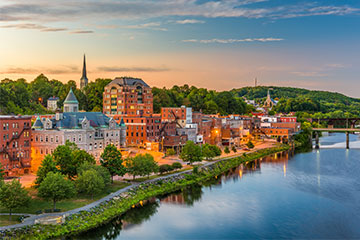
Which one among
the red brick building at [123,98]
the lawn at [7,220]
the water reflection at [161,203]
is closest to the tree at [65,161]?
the water reflection at [161,203]

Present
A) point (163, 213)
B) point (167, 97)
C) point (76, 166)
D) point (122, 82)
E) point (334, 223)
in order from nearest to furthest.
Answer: point (334, 223) < point (163, 213) < point (76, 166) < point (122, 82) < point (167, 97)

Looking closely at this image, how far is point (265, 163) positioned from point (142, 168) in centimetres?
4023

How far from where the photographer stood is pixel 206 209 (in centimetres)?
5072

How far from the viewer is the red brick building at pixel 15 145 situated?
55.8 metres

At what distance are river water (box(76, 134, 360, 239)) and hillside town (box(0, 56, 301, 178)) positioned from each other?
62.5ft

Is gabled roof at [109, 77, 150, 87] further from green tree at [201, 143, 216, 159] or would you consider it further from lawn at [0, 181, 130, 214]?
lawn at [0, 181, 130, 214]

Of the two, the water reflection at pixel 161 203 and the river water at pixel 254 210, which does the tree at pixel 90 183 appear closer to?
the water reflection at pixel 161 203

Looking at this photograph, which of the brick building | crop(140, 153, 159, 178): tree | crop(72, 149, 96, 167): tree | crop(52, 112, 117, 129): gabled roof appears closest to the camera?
crop(72, 149, 96, 167): tree

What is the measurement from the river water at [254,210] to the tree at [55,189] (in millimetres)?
5254

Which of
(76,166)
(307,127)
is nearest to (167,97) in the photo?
(307,127)

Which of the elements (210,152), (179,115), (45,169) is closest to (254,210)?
(45,169)

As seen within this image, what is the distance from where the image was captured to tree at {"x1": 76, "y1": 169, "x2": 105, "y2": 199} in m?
46.0

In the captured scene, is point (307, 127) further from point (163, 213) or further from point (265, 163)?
point (163, 213)

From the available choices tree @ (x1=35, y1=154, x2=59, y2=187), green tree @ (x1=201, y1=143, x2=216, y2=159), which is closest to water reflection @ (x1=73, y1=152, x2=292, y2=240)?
green tree @ (x1=201, y1=143, x2=216, y2=159)
